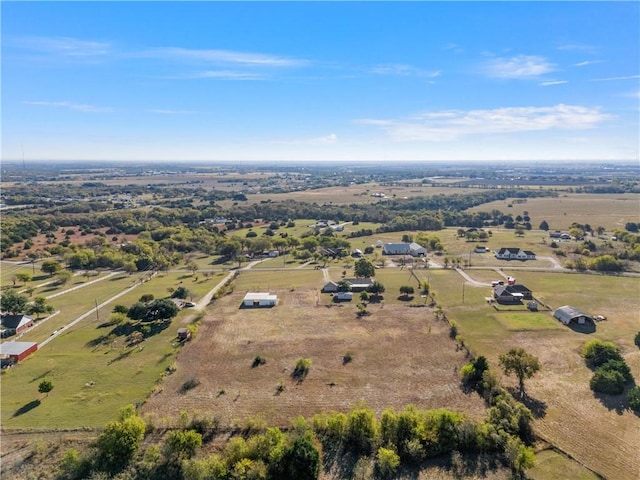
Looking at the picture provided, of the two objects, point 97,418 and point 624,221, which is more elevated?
point 624,221

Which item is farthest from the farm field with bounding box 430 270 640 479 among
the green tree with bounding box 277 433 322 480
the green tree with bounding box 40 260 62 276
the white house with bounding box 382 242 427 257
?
the green tree with bounding box 40 260 62 276

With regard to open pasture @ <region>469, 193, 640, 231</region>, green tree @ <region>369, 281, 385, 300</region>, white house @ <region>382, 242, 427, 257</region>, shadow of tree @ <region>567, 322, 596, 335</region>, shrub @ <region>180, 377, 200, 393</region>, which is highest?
open pasture @ <region>469, 193, 640, 231</region>

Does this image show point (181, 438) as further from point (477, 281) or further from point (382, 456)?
point (477, 281)

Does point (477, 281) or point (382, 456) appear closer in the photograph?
point (382, 456)

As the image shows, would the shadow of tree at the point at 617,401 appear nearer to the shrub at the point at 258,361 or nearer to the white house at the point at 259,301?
the shrub at the point at 258,361

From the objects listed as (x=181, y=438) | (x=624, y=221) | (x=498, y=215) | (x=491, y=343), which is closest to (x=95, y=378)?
(x=181, y=438)

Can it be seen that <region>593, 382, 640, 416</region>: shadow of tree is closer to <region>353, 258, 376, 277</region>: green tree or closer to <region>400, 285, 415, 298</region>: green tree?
<region>400, 285, 415, 298</region>: green tree
